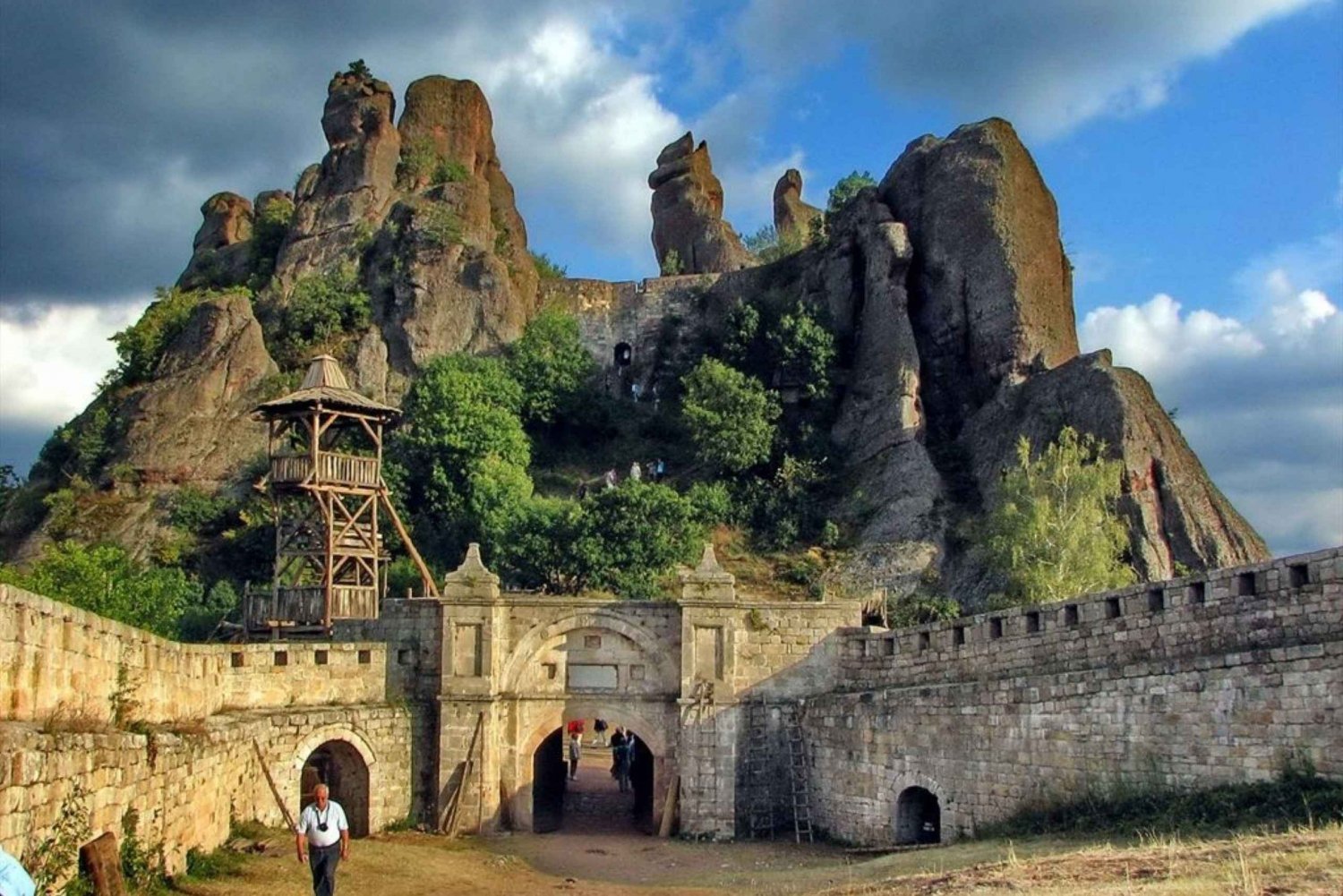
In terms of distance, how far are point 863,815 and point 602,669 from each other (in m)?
5.79

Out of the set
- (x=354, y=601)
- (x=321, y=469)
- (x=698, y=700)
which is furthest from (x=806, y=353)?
(x=698, y=700)

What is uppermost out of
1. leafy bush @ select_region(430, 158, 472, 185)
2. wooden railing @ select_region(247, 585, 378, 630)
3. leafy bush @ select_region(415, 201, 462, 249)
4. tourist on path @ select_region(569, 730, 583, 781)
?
leafy bush @ select_region(430, 158, 472, 185)

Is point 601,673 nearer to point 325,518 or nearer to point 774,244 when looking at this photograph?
point 325,518

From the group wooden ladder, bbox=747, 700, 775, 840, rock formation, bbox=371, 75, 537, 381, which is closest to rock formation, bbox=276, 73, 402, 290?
rock formation, bbox=371, 75, 537, 381

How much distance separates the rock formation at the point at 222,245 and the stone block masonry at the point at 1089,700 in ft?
139

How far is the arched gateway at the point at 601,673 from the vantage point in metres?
25.3

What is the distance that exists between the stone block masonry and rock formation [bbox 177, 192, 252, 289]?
42391 mm

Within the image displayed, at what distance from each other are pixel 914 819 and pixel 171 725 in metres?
11.2

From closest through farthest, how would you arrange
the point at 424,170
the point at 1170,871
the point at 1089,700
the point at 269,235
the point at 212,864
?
the point at 1170,871
the point at 212,864
the point at 1089,700
the point at 424,170
the point at 269,235

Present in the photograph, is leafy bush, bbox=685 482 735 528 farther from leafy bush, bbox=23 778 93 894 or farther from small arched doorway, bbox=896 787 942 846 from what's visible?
leafy bush, bbox=23 778 93 894

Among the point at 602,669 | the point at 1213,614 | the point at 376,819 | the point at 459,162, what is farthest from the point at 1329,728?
the point at 459,162

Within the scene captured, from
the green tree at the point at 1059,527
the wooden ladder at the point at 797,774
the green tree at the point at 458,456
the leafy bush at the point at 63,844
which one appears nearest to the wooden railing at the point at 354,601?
the green tree at the point at 458,456

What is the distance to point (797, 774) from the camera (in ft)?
81.6

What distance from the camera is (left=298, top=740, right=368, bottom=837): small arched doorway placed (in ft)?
81.3
